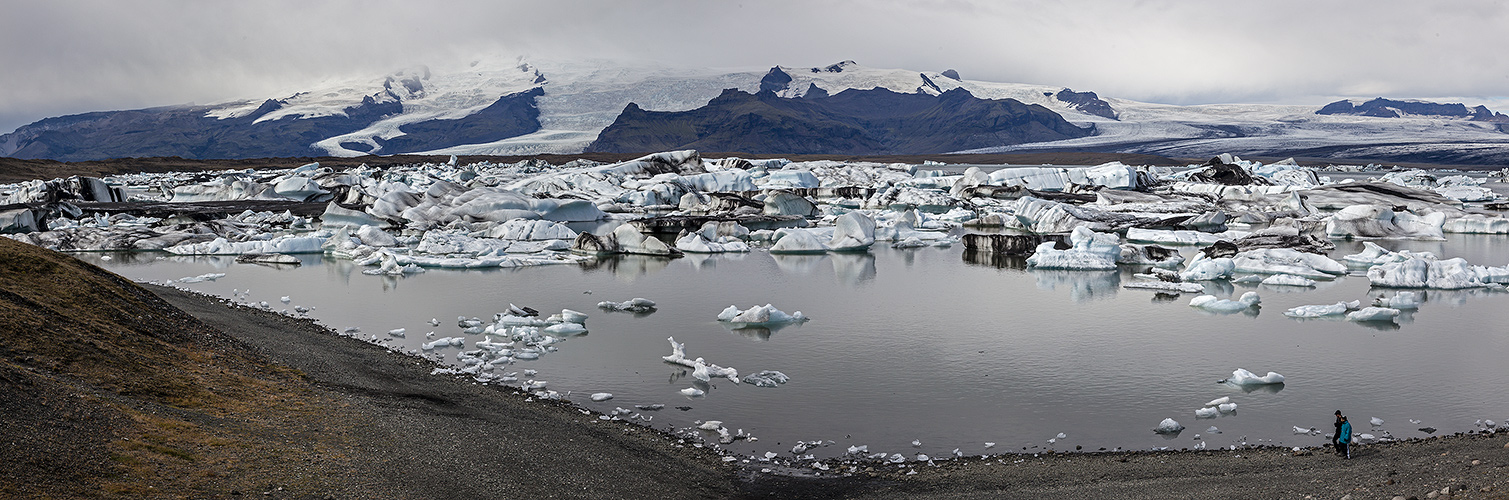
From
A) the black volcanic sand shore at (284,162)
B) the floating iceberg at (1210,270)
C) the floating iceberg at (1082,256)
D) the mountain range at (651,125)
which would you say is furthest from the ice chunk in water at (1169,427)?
the mountain range at (651,125)

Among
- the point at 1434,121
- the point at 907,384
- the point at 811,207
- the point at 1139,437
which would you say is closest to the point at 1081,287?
the point at 907,384

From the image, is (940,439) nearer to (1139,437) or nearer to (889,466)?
(889,466)

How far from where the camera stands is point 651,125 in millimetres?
140875

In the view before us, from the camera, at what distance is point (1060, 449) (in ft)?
28.0

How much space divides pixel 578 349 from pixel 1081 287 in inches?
406

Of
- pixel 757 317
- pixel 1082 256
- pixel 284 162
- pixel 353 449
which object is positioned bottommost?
pixel 1082 256

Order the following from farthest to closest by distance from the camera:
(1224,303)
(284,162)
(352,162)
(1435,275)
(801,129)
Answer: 1. (801,129)
2. (352,162)
3. (284,162)
4. (1435,275)
5. (1224,303)

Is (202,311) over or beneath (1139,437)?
over

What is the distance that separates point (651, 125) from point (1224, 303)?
128 metres

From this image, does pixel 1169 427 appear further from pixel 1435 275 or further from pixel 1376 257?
pixel 1376 257

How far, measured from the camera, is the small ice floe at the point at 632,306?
15.7 meters

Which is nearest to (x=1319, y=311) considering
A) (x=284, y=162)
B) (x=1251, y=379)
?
(x=1251, y=379)

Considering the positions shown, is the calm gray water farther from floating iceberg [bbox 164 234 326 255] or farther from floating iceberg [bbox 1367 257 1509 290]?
floating iceberg [bbox 164 234 326 255]

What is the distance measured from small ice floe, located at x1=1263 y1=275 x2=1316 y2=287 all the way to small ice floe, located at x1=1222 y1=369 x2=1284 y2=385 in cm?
856
